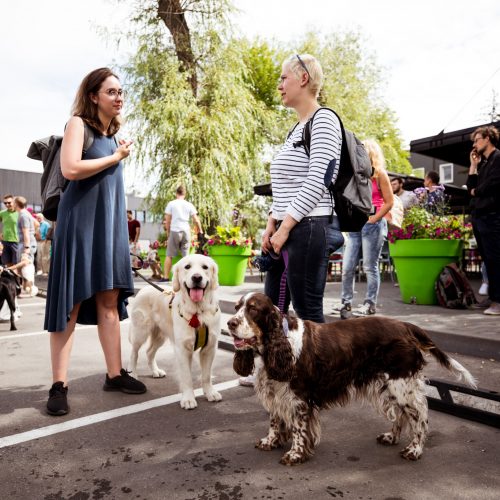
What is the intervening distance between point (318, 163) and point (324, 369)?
1200 mm

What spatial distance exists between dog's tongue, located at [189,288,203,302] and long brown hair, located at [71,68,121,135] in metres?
1.40

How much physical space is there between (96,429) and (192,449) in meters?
0.72

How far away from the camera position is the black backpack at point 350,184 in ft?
9.18

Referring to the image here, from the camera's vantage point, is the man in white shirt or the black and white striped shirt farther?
the man in white shirt

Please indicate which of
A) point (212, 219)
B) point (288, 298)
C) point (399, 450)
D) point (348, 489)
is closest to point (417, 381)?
point (399, 450)

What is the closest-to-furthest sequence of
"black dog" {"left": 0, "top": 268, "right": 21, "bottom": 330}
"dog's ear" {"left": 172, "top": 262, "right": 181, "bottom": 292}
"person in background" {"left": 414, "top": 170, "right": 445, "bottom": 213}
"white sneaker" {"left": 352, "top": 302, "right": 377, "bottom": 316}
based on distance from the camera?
"dog's ear" {"left": 172, "top": 262, "right": 181, "bottom": 292}, "white sneaker" {"left": 352, "top": 302, "right": 377, "bottom": 316}, "black dog" {"left": 0, "top": 268, "right": 21, "bottom": 330}, "person in background" {"left": 414, "top": 170, "right": 445, "bottom": 213}

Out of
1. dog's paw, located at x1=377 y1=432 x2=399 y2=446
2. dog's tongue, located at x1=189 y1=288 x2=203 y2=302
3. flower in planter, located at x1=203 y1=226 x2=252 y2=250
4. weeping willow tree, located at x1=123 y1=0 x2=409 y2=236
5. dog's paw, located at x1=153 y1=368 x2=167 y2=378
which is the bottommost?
dog's paw, located at x1=153 y1=368 x2=167 y2=378

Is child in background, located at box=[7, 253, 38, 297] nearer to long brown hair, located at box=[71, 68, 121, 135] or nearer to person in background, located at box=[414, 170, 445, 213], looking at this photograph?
long brown hair, located at box=[71, 68, 121, 135]

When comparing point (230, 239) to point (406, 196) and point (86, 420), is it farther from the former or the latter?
point (86, 420)

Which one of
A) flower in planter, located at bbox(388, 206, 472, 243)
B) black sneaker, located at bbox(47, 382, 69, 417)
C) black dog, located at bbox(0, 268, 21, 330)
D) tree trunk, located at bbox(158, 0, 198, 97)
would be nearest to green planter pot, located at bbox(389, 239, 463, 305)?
flower in planter, located at bbox(388, 206, 472, 243)

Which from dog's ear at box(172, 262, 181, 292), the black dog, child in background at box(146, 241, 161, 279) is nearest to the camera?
dog's ear at box(172, 262, 181, 292)

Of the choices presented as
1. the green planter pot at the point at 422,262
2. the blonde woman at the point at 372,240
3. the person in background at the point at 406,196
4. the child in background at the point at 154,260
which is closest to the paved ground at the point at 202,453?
the blonde woman at the point at 372,240

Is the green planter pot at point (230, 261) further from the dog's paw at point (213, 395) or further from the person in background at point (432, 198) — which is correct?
the dog's paw at point (213, 395)

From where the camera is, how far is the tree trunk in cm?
1631
